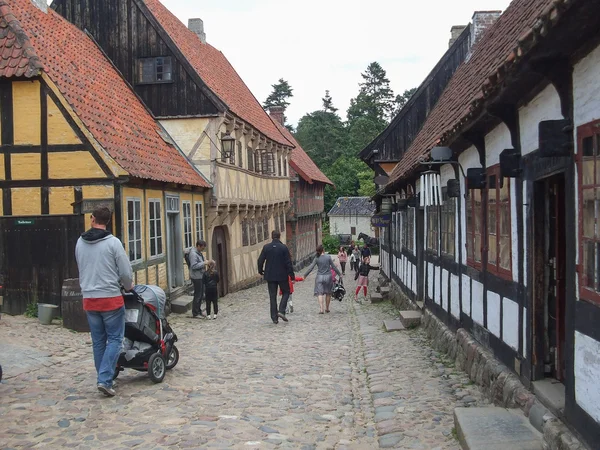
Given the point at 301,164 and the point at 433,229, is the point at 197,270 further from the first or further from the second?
the point at 301,164

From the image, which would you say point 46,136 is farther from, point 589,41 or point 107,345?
point 589,41

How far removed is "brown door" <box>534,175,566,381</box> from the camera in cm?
547

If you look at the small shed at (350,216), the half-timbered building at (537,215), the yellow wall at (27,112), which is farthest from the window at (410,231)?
the small shed at (350,216)

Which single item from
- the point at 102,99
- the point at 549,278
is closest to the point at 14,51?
the point at 102,99

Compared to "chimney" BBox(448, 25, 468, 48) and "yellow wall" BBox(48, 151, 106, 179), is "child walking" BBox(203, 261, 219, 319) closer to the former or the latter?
"yellow wall" BBox(48, 151, 106, 179)

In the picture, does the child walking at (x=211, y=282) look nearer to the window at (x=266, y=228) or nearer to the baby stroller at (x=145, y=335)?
the baby stroller at (x=145, y=335)

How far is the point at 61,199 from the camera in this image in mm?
12266

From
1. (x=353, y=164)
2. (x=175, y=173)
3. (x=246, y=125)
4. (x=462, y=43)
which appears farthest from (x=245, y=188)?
(x=353, y=164)

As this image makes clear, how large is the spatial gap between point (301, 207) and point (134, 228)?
27.7 m

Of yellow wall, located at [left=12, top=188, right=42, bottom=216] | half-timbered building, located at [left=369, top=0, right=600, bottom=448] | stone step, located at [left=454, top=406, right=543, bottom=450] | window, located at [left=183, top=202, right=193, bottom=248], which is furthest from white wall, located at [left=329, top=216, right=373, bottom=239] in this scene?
stone step, located at [left=454, top=406, right=543, bottom=450]

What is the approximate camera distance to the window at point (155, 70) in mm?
18812

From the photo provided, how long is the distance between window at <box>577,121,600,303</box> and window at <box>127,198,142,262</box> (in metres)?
10.2

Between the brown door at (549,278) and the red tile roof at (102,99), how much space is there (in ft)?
28.6

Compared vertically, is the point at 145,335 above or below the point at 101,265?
below
